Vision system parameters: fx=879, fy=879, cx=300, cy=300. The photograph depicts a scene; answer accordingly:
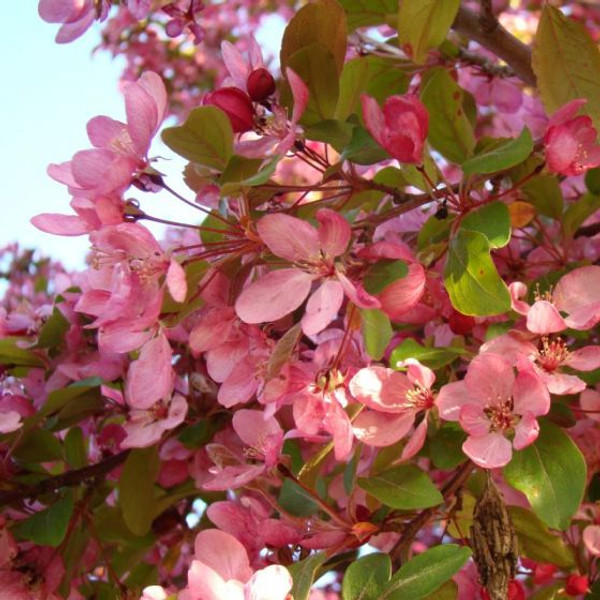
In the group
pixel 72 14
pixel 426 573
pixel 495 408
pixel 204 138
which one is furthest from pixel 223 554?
pixel 72 14

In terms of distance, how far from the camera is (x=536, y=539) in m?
1.06

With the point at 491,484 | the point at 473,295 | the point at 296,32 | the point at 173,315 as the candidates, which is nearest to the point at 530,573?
the point at 491,484

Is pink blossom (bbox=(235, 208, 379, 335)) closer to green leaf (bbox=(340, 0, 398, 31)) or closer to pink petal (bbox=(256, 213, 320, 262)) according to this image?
pink petal (bbox=(256, 213, 320, 262))

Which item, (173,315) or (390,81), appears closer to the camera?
(173,315)

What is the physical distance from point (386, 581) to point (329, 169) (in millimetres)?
406

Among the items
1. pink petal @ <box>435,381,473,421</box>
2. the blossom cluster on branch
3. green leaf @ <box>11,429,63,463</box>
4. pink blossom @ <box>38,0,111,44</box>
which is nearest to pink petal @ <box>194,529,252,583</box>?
the blossom cluster on branch

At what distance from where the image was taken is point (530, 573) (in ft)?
4.02

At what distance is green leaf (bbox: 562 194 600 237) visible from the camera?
1.20 meters

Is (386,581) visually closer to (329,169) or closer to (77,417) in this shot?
(329,169)

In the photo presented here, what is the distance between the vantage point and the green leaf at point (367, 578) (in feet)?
2.67

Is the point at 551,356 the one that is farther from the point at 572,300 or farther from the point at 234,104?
the point at 234,104

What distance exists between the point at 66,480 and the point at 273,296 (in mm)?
508

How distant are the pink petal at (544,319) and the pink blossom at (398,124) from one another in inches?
7.4

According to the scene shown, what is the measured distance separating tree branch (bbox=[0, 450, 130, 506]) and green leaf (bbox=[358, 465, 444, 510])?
458 mm
